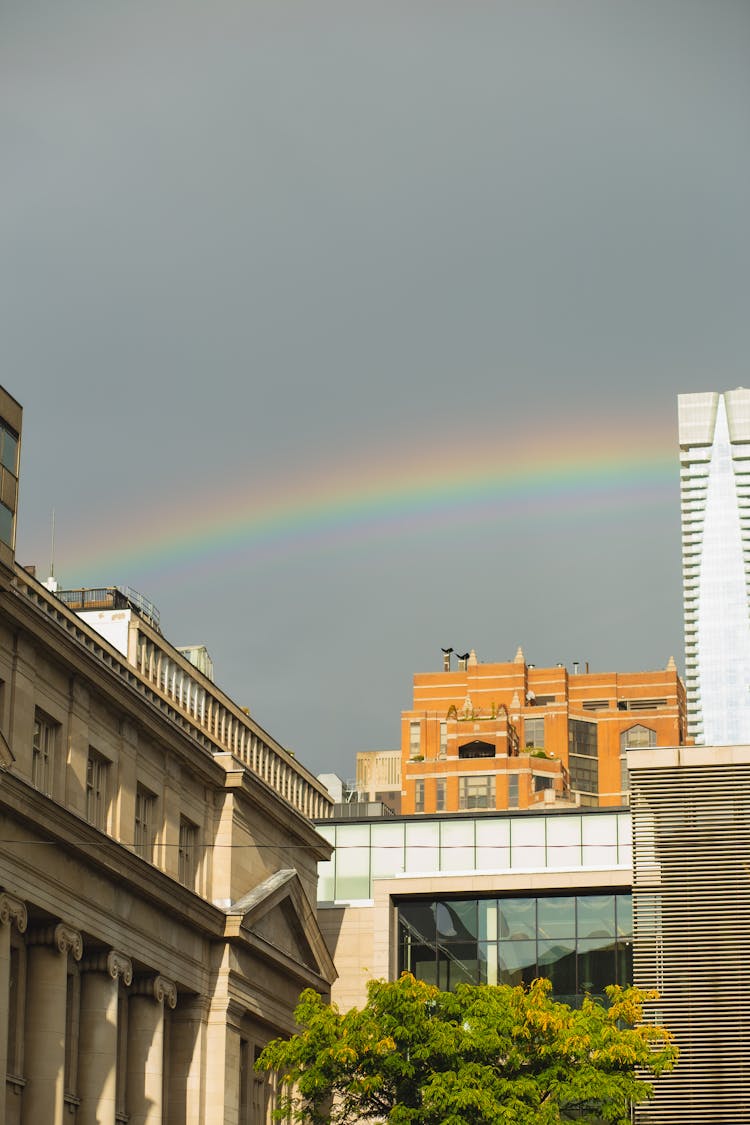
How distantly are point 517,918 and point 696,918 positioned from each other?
11.4m

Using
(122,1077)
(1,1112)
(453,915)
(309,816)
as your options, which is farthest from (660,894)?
(1,1112)

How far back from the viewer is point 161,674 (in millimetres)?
68562

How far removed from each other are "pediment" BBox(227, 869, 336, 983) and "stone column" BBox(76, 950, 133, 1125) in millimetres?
9586

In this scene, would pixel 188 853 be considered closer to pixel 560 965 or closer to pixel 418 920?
pixel 418 920

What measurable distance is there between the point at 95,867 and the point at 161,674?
12.7 m

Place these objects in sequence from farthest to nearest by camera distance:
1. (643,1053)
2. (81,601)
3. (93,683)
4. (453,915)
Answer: (453,915), (81,601), (93,683), (643,1053)

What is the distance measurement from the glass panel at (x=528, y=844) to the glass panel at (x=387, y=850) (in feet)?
16.9

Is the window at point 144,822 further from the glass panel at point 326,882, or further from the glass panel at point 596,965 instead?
the glass panel at point 596,965

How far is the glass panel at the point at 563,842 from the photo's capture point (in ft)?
275

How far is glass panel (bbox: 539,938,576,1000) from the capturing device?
79938 millimetres

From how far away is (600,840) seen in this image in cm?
8362

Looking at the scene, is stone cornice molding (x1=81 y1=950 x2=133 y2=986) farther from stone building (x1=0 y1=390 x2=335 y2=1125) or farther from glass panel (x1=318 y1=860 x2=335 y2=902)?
glass panel (x1=318 y1=860 x2=335 y2=902)

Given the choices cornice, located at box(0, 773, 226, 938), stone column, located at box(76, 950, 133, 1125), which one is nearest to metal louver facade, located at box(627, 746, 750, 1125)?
cornice, located at box(0, 773, 226, 938)

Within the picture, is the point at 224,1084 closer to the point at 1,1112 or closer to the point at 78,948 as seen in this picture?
the point at 78,948
